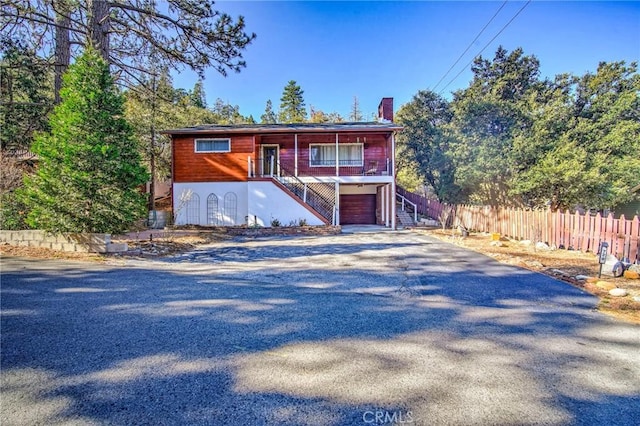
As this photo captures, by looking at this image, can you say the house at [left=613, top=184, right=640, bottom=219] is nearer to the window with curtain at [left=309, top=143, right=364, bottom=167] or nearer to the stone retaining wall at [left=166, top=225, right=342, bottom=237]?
the window with curtain at [left=309, top=143, right=364, bottom=167]

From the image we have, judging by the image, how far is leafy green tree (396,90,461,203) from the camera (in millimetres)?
25031

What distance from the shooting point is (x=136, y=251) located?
832 cm

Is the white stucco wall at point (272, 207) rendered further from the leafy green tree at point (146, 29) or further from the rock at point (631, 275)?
the rock at point (631, 275)

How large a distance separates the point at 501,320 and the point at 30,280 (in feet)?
22.9

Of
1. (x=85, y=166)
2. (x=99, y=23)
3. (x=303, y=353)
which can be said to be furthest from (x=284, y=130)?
(x=303, y=353)

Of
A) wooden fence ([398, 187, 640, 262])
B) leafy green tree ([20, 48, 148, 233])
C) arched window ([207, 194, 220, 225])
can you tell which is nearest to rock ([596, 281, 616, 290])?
wooden fence ([398, 187, 640, 262])

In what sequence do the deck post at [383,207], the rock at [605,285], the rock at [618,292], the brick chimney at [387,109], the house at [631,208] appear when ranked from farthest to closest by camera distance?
the brick chimney at [387,109] < the house at [631,208] < the deck post at [383,207] < the rock at [605,285] < the rock at [618,292]

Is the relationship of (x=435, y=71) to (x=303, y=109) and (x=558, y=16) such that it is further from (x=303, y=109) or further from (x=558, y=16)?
(x=303, y=109)

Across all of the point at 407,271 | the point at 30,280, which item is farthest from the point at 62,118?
the point at 407,271

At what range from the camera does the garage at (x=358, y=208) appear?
64.6 ft

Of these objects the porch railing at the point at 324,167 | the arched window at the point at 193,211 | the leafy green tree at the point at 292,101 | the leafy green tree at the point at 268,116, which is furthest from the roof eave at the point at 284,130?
the leafy green tree at the point at 268,116

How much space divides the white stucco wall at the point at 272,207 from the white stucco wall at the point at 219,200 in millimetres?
914

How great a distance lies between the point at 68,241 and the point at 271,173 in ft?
32.5

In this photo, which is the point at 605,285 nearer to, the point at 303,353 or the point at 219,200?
the point at 303,353
